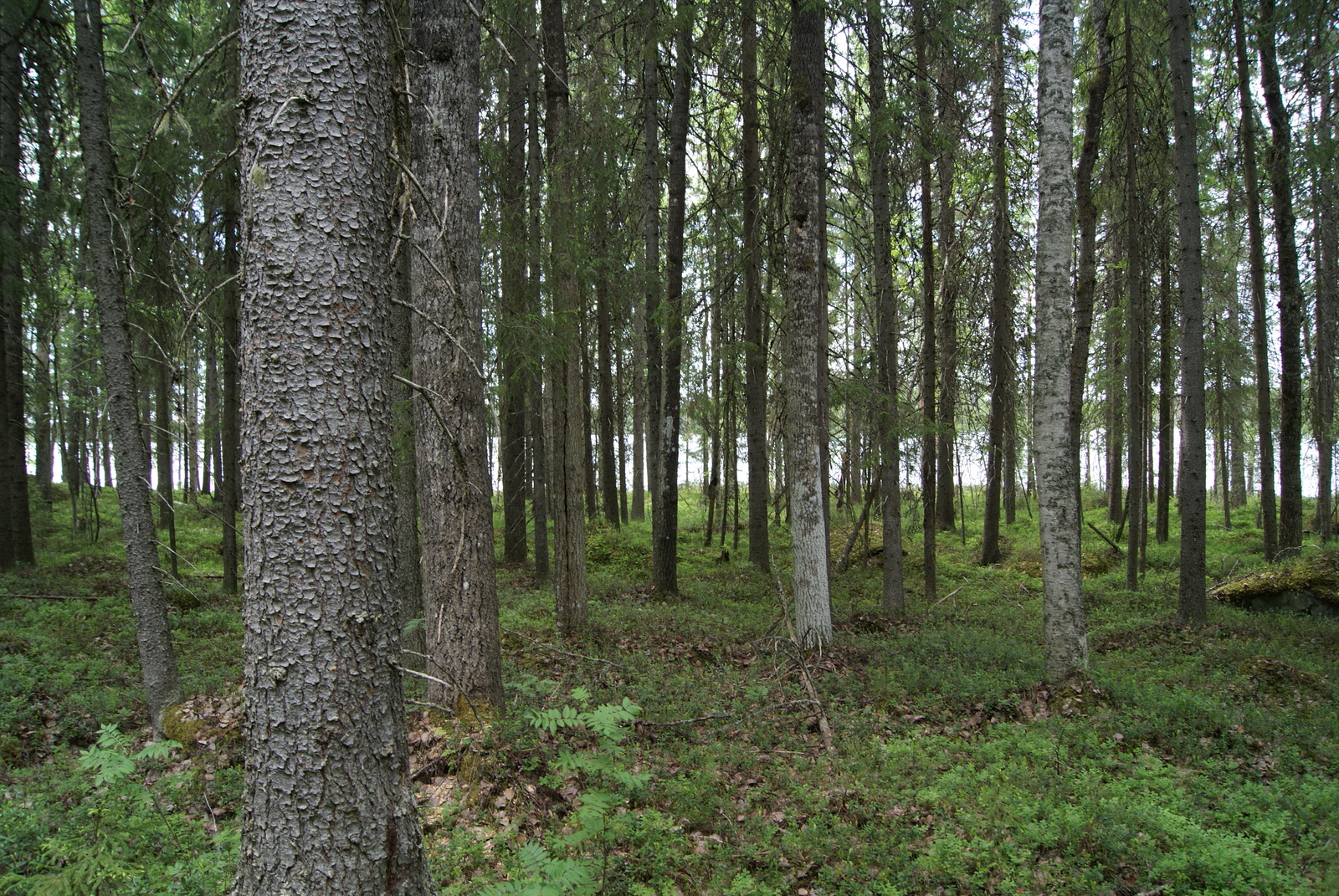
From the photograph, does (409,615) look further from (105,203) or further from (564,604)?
(105,203)

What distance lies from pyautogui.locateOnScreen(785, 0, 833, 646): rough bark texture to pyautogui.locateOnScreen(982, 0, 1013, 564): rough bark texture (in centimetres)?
428

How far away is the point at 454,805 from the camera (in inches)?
176

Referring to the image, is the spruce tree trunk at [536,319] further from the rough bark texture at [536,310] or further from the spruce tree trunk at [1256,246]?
the spruce tree trunk at [1256,246]

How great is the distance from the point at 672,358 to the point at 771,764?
309 inches

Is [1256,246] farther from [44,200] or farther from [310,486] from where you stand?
[44,200]

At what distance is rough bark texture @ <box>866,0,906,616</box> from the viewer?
10023 mm

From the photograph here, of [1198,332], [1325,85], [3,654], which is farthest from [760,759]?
[1325,85]

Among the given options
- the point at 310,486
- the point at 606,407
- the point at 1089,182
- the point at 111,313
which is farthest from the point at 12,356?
the point at 1089,182

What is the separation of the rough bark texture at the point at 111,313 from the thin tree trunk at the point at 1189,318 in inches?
522

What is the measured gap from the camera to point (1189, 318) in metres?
9.98

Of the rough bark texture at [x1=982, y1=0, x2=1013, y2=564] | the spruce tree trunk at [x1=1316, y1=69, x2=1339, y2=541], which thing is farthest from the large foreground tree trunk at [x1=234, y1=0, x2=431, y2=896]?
the spruce tree trunk at [x1=1316, y1=69, x2=1339, y2=541]

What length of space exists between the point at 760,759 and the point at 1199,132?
15036 mm

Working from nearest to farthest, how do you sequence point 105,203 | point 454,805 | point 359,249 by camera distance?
point 359,249, point 454,805, point 105,203

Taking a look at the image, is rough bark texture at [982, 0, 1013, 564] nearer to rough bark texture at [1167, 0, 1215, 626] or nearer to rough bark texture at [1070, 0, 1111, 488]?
rough bark texture at [1070, 0, 1111, 488]
